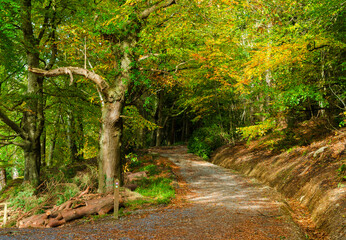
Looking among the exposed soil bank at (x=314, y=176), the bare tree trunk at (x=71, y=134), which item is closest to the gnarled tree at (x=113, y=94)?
the exposed soil bank at (x=314, y=176)

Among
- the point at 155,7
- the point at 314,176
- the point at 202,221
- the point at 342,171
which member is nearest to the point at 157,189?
the point at 202,221

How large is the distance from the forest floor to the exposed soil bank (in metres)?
0.61

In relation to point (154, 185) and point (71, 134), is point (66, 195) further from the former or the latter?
point (71, 134)

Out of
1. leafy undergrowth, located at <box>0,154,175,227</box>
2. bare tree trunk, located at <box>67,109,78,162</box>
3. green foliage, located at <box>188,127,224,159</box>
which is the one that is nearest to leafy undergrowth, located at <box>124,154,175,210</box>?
leafy undergrowth, located at <box>0,154,175,227</box>

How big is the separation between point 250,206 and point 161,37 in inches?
259

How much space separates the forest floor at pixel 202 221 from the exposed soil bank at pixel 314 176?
0.61 meters

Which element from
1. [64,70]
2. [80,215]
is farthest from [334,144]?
[64,70]

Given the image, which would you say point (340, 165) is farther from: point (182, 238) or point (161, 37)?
point (161, 37)

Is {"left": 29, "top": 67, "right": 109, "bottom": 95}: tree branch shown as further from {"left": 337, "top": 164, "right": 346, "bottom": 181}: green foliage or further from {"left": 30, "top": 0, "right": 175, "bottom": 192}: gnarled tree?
{"left": 337, "top": 164, "right": 346, "bottom": 181}: green foliage

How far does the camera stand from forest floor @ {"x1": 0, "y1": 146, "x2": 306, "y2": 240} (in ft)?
15.5

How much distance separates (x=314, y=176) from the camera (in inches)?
282

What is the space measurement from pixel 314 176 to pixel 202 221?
3960 millimetres

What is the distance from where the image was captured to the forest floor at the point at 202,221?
15.5 ft

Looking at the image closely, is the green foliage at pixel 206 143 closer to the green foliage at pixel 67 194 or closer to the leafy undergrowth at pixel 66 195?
the leafy undergrowth at pixel 66 195
